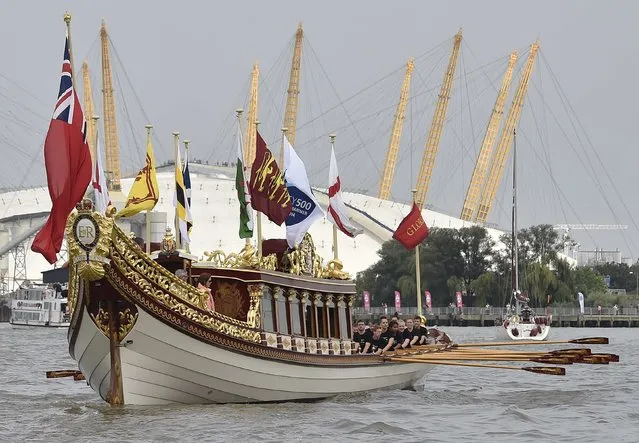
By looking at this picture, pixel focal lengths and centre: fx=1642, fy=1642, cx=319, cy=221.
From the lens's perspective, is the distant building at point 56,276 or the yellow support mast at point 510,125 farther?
the yellow support mast at point 510,125

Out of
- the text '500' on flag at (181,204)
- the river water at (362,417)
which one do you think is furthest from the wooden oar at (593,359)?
the text '500' on flag at (181,204)

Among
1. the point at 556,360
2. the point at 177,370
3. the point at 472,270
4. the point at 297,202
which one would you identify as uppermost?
the point at 472,270

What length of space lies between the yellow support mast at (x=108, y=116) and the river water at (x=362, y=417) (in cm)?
11033

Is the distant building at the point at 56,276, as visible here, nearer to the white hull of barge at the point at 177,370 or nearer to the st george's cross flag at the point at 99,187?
the st george's cross flag at the point at 99,187

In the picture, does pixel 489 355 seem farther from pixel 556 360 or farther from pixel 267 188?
pixel 267 188

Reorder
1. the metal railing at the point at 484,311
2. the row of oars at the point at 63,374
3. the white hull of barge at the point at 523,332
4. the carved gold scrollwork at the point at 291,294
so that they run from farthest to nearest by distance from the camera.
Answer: the metal railing at the point at 484,311 < the white hull of barge at the point at 523,332 < the row of oars at the point at 63,374 < the carved gold scrollwork at the point at 291,294

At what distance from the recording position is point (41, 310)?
110 metres

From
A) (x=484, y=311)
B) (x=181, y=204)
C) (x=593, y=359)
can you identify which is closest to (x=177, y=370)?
(x=181, y=204)

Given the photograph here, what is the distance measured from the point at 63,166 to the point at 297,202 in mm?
6768

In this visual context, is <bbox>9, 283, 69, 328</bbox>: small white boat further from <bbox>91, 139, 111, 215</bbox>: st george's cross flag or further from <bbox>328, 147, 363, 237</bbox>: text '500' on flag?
<bbox>91, 139, 111, 215</bbox>: st george's cross flag

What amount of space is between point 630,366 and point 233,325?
82.8ft

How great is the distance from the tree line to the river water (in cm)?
7045

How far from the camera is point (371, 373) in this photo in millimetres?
35938

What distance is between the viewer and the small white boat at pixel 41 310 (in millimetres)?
110062
